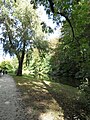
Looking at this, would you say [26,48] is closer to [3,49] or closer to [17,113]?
[3,49]

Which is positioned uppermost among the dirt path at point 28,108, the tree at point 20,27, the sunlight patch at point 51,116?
the tree at point 20,27

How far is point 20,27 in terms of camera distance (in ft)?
98.2

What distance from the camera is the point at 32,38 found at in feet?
96.4

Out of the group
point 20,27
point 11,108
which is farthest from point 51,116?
point 20,27

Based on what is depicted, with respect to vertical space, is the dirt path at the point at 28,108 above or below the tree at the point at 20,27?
below

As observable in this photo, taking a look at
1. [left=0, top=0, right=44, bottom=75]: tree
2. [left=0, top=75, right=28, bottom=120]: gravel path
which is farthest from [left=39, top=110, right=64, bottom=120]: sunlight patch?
[left=0, top=0, right=44, bottom=75]: tree

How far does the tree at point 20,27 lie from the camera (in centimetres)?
2911

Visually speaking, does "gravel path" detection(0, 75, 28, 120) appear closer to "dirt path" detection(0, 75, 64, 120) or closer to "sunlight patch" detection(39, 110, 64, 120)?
"dirt path" detection(0, 75, 64, 120)

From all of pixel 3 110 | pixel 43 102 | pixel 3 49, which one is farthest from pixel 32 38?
pixel 3 110

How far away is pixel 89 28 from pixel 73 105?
440 centimetres

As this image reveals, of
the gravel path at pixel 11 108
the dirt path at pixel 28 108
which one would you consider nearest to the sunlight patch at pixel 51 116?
the dirt path at pixel 28 108

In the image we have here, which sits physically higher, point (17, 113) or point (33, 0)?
point (33, 0)

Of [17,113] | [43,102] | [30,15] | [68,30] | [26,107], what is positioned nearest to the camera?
[17,113]

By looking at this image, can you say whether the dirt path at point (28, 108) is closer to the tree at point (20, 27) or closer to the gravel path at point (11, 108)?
the gravel path at point (11, 108)
